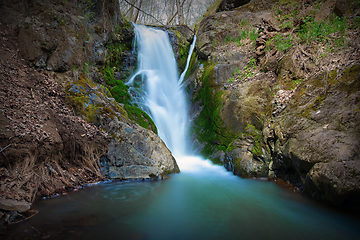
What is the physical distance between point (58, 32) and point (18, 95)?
2759mm

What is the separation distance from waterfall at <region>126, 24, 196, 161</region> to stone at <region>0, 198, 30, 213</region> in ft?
19.3

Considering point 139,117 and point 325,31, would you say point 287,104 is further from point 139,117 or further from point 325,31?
point 139,117

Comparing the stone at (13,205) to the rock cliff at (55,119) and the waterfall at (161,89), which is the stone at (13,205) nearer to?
the rock cliff at (55,119)

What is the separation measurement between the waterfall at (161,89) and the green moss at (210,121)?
90cm

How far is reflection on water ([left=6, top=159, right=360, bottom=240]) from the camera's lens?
2.82 meters

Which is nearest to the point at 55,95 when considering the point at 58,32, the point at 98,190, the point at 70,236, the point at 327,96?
the point at 58,32

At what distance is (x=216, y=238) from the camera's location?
9.21ft

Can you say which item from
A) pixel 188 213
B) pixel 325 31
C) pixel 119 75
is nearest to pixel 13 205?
pixel 188 213

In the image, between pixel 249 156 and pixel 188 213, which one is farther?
pixel 249 156

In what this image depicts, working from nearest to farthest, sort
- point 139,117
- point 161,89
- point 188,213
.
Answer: point 188,213, point 139,117, point 161,89

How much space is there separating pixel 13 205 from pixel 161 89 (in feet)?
31.1

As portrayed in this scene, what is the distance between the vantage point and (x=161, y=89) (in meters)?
11.7

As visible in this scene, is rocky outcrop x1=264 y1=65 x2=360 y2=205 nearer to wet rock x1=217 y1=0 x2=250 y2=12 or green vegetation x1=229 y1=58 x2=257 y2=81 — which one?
green vegetation x1=229 y1=58 x2=257 y2=81

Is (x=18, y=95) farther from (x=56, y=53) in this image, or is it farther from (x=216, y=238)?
(x=216, y=238)
